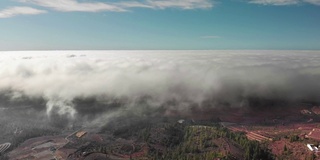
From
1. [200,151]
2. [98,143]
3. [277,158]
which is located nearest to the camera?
[277,158]

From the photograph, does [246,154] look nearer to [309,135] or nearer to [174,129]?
[309,135]

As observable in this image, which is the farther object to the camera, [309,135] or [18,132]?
[18,132]

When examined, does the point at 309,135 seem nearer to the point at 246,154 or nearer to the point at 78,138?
the point at 246,154

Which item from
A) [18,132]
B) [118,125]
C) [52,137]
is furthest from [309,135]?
[18,132]

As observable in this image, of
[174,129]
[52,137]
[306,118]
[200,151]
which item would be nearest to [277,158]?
[200,151]

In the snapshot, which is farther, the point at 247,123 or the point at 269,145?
the point at 247,123

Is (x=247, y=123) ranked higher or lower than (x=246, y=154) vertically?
lower

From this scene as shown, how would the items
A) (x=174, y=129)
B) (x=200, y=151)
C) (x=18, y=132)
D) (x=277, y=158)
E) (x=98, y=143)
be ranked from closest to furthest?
(x=277, y=158) → (x=200, y=151) → (x=98, y=143) → (x=174, y=129) → (x=18, y=132)

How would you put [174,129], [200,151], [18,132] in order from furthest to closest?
[18,132] → [174,129] → [200,151]

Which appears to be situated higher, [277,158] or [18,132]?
[277,158]
